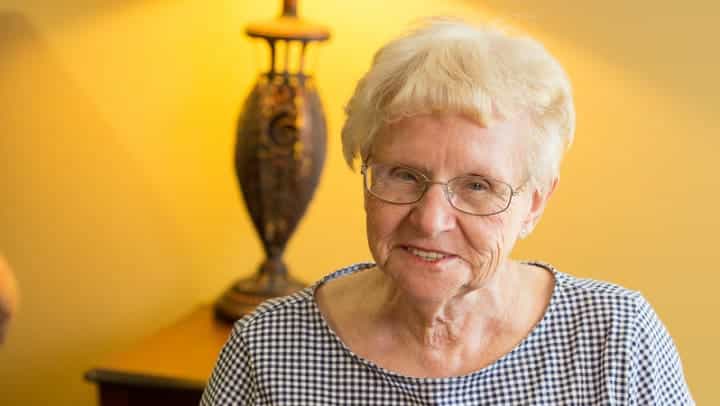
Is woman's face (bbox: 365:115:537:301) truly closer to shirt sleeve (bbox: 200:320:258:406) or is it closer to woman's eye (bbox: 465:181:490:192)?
woman's eye (bbox: 465:181:490:192)

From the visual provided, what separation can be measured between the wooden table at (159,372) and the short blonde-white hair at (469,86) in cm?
89

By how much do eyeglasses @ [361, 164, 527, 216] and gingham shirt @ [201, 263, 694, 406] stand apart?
0.74 ft

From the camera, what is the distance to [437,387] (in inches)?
61.0

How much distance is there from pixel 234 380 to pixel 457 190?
1.43ft

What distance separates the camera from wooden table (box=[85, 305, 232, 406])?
2.27 m

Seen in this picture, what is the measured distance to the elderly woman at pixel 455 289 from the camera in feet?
4.80

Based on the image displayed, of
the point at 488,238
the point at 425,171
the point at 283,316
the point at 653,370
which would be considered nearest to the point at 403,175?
the point at 425,171

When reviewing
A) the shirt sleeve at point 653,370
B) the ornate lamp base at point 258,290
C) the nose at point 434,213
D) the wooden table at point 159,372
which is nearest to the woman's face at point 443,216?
the nose at point 434,213

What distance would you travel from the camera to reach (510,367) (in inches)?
62.1

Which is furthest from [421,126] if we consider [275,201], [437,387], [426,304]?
[275,201]

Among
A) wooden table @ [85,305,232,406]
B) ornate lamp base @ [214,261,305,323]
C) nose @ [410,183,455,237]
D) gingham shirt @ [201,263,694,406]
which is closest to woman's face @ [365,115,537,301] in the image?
nose @ [410,183,455,237]

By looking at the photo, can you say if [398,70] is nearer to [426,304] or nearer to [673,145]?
[426,304]

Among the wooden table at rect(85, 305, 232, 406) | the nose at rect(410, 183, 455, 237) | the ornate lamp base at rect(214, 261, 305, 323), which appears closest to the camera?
the nose at rect(410, 183, 455, 237)

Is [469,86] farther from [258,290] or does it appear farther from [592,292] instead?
[258,290]
